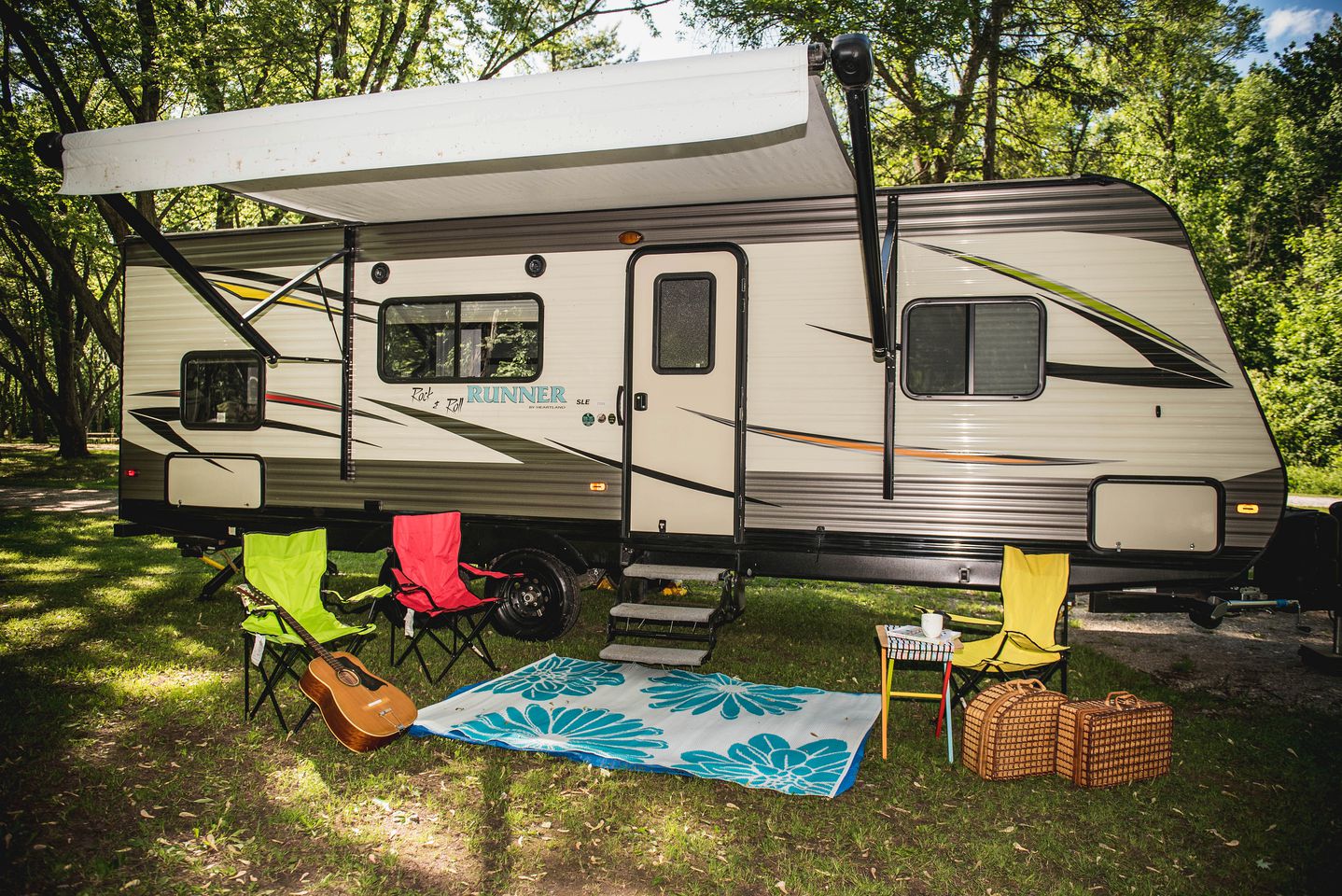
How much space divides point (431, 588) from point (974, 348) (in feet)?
12.0

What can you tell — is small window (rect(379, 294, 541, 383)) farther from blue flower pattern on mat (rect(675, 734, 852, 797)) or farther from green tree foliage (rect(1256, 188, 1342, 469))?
green tree foliage (rect(1256, 188, 1342, 469))

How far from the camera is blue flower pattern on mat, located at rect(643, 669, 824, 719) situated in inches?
193

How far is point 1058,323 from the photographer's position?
202 inches

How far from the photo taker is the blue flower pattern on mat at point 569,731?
427 centimetres

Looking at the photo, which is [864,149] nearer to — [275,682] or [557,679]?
[557,679]

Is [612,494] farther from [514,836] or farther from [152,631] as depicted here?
[152,631]

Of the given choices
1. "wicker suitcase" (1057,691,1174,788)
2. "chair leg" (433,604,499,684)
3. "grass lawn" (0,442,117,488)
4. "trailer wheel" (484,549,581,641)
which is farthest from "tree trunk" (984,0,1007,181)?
"grass lawn" (0,442,117,488)

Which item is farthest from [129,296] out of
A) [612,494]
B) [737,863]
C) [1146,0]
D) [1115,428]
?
[1146,0]

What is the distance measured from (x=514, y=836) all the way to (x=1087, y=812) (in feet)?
7.83

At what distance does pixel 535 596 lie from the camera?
6270 millimetres

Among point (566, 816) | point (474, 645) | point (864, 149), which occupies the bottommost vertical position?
point (566, 816)

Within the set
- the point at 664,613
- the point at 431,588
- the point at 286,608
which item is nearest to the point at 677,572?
the point at 664,613

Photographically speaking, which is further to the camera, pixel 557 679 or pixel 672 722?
pixel 557 679

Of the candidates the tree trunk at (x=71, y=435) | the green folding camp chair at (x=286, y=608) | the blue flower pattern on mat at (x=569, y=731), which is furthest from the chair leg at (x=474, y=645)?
the tree trunk at (x=71, y=435)
